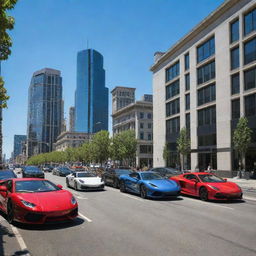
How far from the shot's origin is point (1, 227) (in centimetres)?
746

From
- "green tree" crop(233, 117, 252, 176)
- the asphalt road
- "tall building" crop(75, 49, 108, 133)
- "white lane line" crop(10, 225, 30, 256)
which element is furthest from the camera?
"tall building" crop(75, 49, 108, 133)

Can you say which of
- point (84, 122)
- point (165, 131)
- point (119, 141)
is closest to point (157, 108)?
point (165, 131)

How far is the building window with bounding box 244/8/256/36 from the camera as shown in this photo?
3281 centimetres

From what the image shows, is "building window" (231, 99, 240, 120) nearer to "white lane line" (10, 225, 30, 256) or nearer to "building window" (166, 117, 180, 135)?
"building window" (166, 117, 180, 135)

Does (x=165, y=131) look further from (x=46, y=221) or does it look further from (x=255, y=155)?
(x=46, y=221)

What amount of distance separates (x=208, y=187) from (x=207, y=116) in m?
29.1

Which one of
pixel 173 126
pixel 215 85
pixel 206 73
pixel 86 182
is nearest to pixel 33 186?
pixel 86 182

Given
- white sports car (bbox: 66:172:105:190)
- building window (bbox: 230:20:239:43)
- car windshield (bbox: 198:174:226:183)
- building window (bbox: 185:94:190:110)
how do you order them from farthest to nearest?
building window (bbox: 185:94:190:110)
building window (bbox: 230:20:239:43)
white sports car (bbox: 66:172:105:190)
car windshield (bbox: 198:174:226:183)

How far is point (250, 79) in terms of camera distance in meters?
33.0

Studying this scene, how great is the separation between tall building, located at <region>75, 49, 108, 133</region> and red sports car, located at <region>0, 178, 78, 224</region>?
16377 cm

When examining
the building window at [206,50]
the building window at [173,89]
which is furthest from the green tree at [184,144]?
the building window at [206,50]

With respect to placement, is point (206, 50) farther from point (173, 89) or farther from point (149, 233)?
point (149, 233)

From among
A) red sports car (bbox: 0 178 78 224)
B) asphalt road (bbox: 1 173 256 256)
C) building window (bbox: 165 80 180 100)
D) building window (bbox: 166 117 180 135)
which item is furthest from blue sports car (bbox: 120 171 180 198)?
building window (bbox: 165 80 180 100)

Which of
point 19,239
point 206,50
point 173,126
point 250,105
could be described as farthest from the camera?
point 173,126
